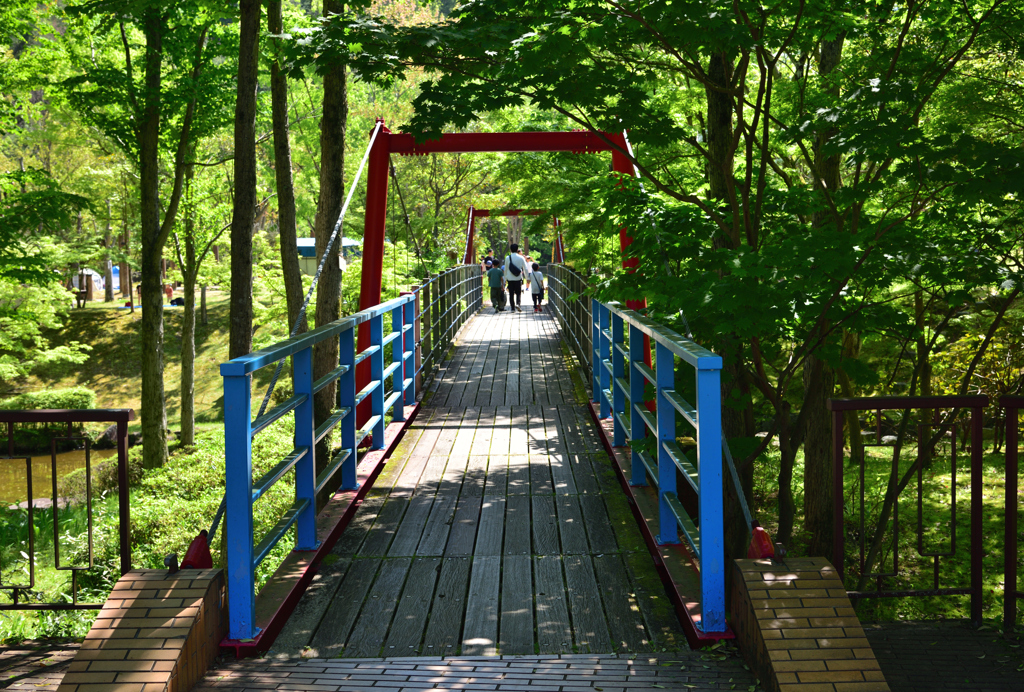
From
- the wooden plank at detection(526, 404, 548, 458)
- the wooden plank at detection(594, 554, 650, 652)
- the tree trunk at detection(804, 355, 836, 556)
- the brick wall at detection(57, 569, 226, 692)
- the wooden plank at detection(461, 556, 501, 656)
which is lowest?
the tree trunk at detection(804, 355, 836, 556)

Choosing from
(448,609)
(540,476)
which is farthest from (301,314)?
(540,476)

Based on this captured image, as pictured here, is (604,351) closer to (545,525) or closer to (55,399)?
(545,525)

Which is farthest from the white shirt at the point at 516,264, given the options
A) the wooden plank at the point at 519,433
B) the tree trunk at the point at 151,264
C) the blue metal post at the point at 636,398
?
the blue metal post at the point at 636,398

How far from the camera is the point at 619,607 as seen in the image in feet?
11.6

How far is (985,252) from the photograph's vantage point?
477cm

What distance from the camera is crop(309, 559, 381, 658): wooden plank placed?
3234 mm

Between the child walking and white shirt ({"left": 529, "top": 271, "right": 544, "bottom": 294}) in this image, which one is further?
white shirt ({"left": 529, "top": 271, "right": 544, "bottom": 294})

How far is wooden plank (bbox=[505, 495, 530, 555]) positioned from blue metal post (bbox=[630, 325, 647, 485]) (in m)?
0.69

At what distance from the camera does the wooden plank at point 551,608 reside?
321 centimetres

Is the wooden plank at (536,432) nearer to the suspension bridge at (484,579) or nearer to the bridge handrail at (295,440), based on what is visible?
the suspension bridge at (484,579)

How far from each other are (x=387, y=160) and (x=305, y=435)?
454 centimetres

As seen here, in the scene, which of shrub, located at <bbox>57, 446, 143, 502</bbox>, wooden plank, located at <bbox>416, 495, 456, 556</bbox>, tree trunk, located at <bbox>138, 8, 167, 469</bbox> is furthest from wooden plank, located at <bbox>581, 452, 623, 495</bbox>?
shrub, located at <bbox>57, 446, 143, 502</bbox>

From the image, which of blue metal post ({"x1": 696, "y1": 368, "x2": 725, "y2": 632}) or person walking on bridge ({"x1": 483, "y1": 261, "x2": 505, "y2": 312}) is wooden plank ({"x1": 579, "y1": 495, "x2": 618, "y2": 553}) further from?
person walking on bridge ({"x1": 483, "y1": 261, "x2": 505, "y2": 312})

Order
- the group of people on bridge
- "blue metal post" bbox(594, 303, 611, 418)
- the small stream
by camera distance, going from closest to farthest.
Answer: "blue metal post" bbox(594, 303, 611, 418) → the small stream → the group of people on bridge
